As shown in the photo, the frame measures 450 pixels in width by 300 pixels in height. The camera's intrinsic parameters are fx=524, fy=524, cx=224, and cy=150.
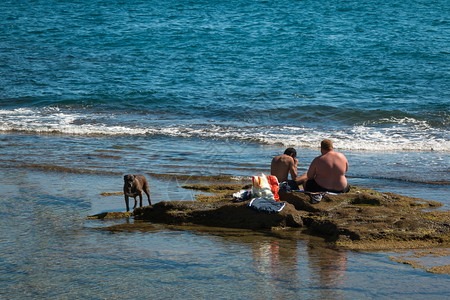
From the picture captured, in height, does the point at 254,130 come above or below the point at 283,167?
above

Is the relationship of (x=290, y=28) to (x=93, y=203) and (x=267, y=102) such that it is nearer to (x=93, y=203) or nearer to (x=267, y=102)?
(x=267, y=102)

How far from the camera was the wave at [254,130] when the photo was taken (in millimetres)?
14648

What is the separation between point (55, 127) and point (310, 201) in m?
11.5

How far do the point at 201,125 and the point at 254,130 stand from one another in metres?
1.88

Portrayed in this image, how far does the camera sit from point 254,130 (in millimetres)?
16312

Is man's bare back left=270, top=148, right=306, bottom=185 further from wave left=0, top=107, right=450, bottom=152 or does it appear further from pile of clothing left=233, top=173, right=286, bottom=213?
wave left=0, top=107, right=450, bottom=152

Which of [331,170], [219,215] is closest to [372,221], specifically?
[331,170]

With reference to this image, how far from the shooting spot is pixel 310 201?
7562mm

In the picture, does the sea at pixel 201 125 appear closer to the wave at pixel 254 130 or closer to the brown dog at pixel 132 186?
the wave at pixel 254 130

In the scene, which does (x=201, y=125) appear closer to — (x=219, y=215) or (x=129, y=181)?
(x=129, y=181)

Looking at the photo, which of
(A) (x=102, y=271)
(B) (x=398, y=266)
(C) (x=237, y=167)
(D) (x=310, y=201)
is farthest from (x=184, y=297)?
(C) (x=237, y=167)

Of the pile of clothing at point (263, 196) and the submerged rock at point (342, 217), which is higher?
the pile of clothing at point (263, 196)

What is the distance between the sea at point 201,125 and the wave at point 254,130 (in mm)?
91

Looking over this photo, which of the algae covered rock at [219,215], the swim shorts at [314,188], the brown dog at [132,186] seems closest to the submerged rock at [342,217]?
the algae covered rock at [219,215]
